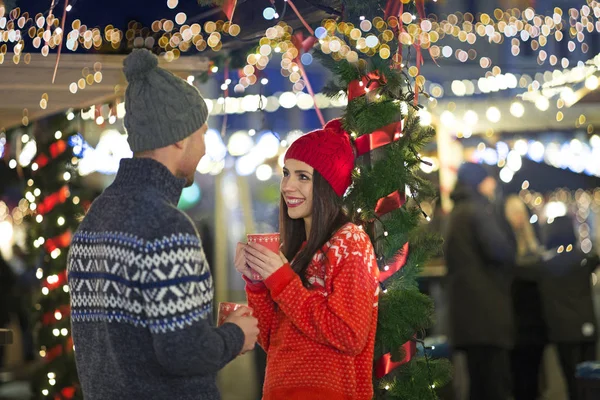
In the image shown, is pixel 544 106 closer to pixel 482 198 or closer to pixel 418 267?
pixel 482 198

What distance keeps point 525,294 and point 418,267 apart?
3409mm

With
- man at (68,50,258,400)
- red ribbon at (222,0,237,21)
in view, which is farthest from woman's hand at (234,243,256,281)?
red ribbon at (222,0,237,21)

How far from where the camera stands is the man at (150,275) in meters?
2.15

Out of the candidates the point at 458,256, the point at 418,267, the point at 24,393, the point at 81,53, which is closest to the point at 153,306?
the point at 418,267

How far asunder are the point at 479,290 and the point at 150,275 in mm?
4164

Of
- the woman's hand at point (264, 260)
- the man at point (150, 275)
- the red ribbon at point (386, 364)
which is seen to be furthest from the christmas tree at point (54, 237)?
the man at point (150, 275)

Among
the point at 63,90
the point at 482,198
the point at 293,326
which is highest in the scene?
the point at 63,90

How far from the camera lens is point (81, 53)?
4.68 metres

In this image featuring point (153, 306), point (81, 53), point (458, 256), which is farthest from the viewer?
point (458, 256)

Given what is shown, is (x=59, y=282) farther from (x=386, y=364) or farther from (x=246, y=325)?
(x=246, y=325)

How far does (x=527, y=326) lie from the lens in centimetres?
647

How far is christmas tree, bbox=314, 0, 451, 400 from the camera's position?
10.4ft

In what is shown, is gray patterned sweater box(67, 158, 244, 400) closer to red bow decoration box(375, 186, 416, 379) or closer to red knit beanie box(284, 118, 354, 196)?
red knit beanie box(284, 118, 354, 196)

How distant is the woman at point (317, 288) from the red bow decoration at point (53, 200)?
9.80 ft
